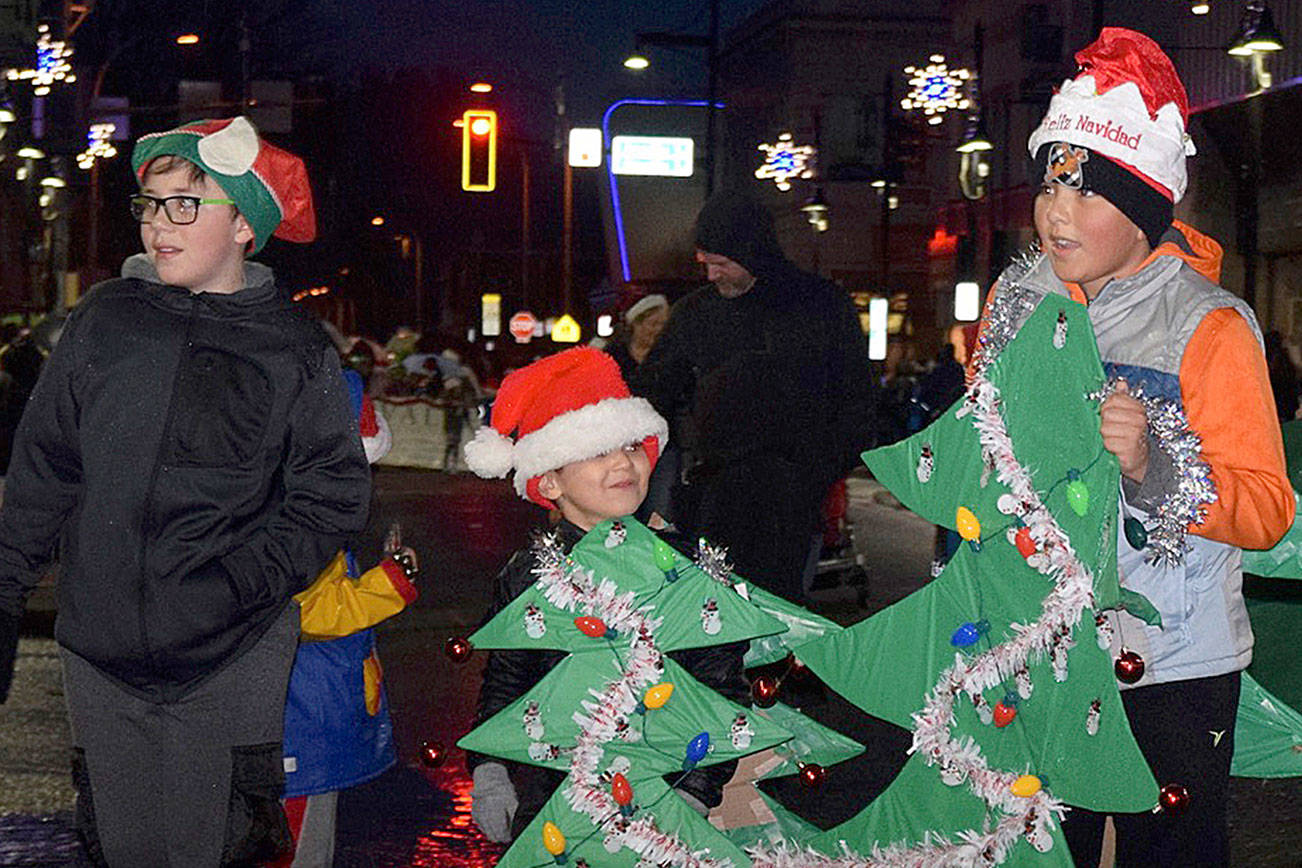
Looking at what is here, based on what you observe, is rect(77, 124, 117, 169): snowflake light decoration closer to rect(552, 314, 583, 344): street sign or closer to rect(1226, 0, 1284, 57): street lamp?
rect(1226, 0, 1284, 57): street lamp

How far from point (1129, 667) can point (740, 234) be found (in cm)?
372

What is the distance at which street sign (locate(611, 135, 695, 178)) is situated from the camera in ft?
114

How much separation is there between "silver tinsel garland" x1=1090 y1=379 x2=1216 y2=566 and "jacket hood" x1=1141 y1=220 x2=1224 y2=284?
36 centimetres

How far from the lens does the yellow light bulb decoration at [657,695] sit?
150 inches

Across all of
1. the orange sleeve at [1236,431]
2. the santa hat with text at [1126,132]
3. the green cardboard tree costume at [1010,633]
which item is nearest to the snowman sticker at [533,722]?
the green cardboard tree costume at [1010,633]

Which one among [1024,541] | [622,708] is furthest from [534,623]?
[1024,541]

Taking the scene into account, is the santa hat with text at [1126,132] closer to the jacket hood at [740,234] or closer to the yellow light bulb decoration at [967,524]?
the yellow light bulb decoration at [967,524]

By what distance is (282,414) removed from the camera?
12.7ft

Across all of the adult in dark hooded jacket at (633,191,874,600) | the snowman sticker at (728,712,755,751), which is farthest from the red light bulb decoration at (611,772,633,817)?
the adult in dark hooded jacket at (633,191,874,600)

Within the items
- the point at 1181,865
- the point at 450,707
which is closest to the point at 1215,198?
the point at 450,707

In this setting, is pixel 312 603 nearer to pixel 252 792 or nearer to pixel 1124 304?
pixel 252 792

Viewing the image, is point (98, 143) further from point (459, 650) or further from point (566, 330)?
point (459, 650)

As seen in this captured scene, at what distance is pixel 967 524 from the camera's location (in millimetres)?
3668

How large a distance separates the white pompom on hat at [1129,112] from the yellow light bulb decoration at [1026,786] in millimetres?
1207
